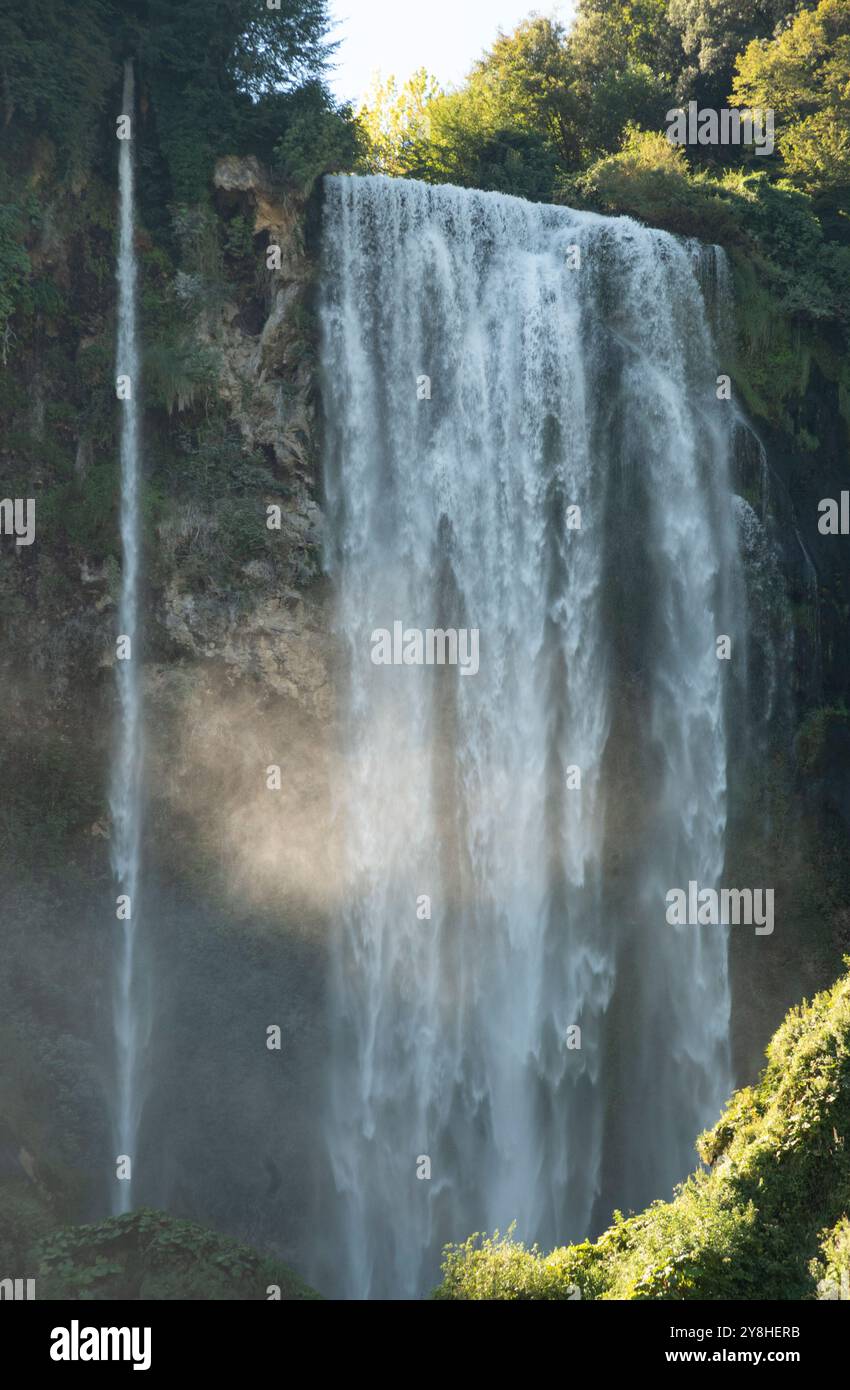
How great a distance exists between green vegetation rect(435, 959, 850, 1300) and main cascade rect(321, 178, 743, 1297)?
759 centimetres

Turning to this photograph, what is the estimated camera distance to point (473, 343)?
24.4 meters

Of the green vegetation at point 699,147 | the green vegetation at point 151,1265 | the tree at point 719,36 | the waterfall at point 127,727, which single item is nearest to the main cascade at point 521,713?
the green vegetation at point 699,147

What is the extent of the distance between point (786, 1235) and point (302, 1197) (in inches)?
415

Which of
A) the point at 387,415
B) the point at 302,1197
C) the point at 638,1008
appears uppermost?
the point at 387,415

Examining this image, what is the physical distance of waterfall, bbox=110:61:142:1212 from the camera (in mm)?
21250

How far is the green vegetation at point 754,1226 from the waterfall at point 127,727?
8848 millimetres

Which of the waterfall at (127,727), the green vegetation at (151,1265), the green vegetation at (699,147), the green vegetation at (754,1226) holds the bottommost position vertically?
the green vegetation at (151,1265)

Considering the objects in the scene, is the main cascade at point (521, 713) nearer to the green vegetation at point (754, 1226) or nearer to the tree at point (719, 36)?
the green vegetation at point (754, 1226)

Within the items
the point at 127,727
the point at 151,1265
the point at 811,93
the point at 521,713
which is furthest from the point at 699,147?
the point at 151,1265

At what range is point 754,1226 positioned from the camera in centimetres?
1304

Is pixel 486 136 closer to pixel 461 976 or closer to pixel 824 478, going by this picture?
pixel 824 478

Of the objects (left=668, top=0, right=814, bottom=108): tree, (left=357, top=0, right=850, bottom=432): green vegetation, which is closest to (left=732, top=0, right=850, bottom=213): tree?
(left=357, top=0, right=850, bottom=432): green vegetation

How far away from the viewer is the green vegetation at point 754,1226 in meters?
12.3
